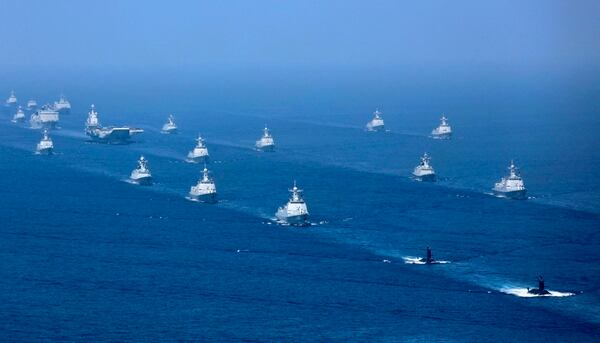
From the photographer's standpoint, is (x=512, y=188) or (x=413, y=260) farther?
(x=512, y=188)

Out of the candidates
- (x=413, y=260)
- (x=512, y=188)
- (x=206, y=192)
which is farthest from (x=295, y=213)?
(x=512, y=188)

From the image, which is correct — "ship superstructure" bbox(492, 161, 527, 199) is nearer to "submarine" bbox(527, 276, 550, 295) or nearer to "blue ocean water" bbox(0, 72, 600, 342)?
"blue ocean water" bbox(0, 72, 600, 342)

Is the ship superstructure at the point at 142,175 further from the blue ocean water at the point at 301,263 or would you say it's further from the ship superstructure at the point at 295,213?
the ship superstructure at the point at 295,213

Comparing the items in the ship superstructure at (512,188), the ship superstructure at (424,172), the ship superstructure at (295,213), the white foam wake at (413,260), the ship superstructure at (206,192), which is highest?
the ship superstructure at (424,172)

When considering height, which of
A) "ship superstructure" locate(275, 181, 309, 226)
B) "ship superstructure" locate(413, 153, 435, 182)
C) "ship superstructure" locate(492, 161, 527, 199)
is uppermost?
"ship superstructure" locate(413, 153, 435, 182)

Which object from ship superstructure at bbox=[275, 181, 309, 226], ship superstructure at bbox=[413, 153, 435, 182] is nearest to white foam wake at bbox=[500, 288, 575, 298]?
ship superstructure at bbox=[275, 181, 309, 226]

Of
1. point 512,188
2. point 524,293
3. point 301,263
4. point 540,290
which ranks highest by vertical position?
point 512,188

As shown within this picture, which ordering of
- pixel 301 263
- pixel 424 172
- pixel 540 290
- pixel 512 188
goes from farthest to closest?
pixel 424 172, pixel 512 188, pixel 301 263, pixel 540 290

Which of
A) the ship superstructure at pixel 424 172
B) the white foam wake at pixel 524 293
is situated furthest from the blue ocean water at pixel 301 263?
the ship superstructure at pixel 424 172

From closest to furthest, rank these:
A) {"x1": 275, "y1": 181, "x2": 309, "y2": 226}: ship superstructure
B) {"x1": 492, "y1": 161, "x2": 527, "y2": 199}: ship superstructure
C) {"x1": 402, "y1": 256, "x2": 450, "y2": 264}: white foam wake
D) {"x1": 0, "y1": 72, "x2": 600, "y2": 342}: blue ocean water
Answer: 1. {"x1": 0, "y1": 72, "x2": 600, "y2": 342}: blue ocean water
2. {"x1": 402, "y1": 256, "x2": 450, "y2": 264}: white foam wake
3. {"x1": 275, "y1": 181, "x2": 309, "y2": 226}: ship superstructure
4. {"x1": 492, "y1": 161, "x2": 527, "y2": 199}: ship superstructure

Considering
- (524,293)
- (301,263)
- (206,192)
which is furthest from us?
(206,192)

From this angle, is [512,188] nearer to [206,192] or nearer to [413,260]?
[413,260]
